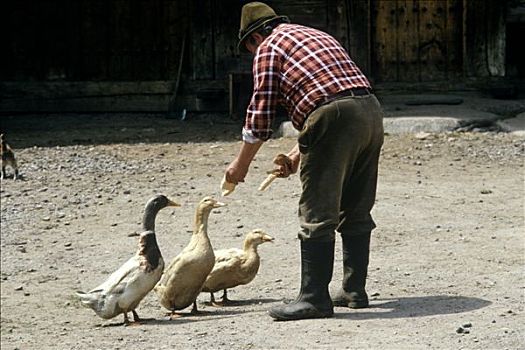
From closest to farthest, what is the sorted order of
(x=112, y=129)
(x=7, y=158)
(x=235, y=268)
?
(x=235, y=268)
(x=7, y=158)
(x=112, y=129)

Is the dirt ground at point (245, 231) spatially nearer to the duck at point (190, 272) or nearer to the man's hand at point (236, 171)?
the duck at point (190, 272)

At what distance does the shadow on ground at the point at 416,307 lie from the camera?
293 inches

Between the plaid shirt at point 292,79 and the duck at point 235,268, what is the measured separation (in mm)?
1237

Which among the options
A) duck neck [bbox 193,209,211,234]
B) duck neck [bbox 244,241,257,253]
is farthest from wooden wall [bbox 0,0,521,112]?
duck neck [bbox 193,209,211,234]

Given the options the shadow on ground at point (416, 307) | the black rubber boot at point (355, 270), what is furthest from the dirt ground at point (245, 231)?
the black rubber boot at point (355, 270)

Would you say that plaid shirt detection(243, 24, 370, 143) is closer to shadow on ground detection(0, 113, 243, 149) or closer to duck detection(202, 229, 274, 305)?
duck detection(202, 229, 274, 305)

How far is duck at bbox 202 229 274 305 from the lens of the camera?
26.3 feet

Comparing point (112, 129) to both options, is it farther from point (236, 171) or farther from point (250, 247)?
point (236, 171)

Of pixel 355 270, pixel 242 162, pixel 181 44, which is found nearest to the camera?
pixel 242 162

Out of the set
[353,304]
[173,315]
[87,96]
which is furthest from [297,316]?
[87,96]

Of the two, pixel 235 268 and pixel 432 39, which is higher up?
Answer: pixel 432 39

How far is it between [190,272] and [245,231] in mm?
2499

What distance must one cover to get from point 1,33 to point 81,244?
25.1 ft

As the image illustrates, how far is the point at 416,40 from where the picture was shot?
644 inches
